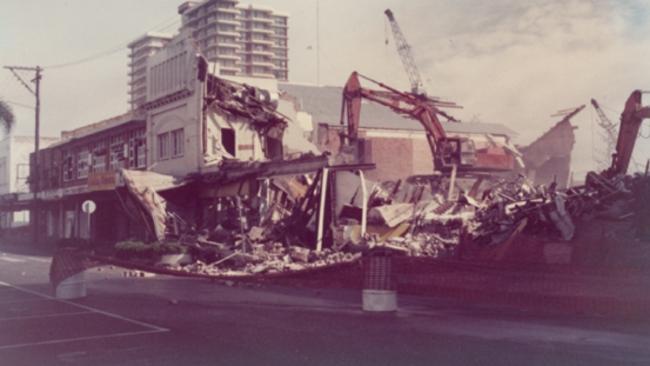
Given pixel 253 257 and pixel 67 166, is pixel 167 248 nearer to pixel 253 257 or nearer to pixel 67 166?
pixel 253 257

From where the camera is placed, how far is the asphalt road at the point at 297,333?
31.7 ft

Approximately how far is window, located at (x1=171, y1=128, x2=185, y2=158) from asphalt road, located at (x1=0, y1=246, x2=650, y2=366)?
2221cm

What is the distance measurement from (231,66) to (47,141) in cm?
7929

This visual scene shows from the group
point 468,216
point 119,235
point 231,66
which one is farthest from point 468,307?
point 231,66

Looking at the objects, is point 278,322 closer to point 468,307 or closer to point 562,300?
point 468,307

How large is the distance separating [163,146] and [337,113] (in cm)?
2954

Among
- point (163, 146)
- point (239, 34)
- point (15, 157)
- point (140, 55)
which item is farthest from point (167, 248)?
point (140, 55)

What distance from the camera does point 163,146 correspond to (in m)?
42.4

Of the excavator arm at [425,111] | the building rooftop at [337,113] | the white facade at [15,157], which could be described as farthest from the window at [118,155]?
the white facade at [15,157]

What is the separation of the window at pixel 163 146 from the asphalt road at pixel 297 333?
78.9 feet

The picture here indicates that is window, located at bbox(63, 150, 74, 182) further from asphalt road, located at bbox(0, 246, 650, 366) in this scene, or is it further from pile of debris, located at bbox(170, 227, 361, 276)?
asphalt road, located at bbox(0, 246, 650, 366)

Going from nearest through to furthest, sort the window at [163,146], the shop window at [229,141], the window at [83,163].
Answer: the shop window at [229,141] < the window at [163,146] < the window at [83,163]

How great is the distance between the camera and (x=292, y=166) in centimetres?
2972

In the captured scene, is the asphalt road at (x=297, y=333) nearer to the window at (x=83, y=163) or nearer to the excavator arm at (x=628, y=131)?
the excavator arm at (x=628, y=131)
